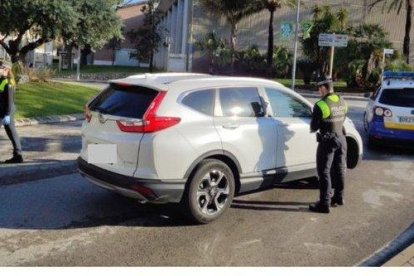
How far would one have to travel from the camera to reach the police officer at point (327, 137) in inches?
248

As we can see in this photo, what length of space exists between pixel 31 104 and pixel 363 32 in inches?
984

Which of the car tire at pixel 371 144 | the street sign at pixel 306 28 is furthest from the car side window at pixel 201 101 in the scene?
the street sign at pixel 306 28

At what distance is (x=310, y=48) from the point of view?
118ft

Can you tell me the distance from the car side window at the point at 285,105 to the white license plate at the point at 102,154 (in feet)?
6.83

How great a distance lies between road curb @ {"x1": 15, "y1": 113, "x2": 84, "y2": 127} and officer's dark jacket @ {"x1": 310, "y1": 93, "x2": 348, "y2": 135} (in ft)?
28.3

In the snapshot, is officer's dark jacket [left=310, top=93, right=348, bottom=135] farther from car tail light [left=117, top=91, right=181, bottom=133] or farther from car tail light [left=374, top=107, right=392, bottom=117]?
car tail light [left=374, top=107, right=392, bottom=117]

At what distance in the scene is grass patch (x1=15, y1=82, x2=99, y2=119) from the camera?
14.4m

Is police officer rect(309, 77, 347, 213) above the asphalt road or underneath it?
above

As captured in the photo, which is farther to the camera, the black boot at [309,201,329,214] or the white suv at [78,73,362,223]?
the black boot at [309,201,329,214]

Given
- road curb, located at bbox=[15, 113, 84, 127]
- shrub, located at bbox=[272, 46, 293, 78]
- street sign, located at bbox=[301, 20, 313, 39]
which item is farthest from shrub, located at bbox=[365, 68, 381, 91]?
road curb, located at bbox=[15, 113, 84, 127]

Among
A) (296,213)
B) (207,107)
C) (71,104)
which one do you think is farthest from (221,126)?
(71,104)

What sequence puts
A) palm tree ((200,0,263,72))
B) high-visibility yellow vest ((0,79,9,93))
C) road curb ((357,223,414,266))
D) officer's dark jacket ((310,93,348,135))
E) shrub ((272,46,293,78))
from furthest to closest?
shrub ((272,46,293,78)) < palm tree ((200,0,263,72)) < high-visibility yellow vest ((0,79,9,93)) < officer's dark jacket ((310,93,348,135)) < road curb ((357,223,414,266))

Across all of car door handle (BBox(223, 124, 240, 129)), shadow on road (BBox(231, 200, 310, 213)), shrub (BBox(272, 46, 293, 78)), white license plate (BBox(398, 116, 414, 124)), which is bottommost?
shadow on road (BBox(231, 200, 310, 213))

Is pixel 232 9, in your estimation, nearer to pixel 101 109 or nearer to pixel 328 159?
pixel 328 159
